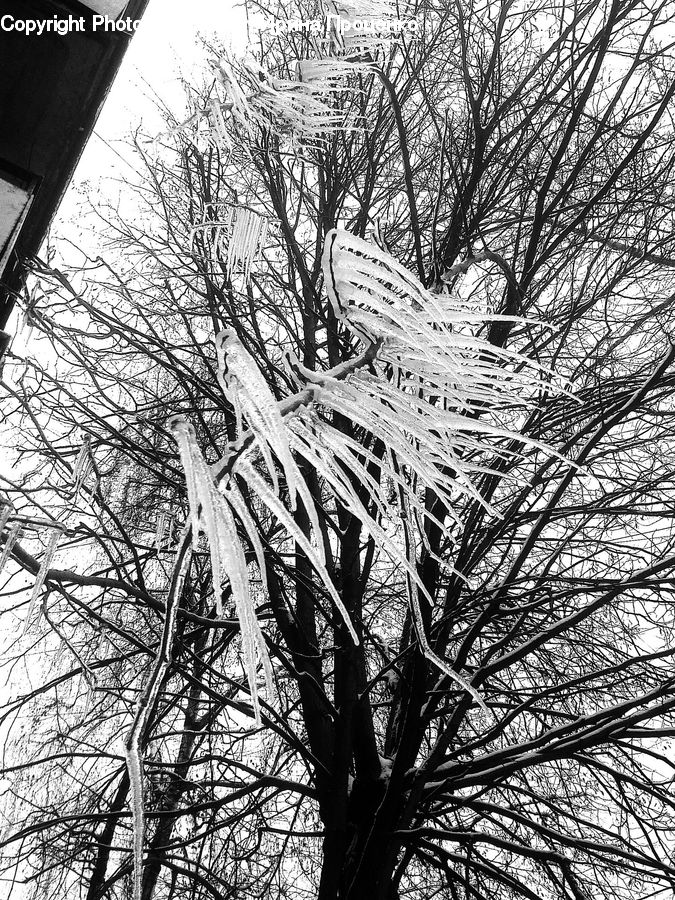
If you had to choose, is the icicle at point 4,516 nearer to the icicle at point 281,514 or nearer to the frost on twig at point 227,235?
the frost on twig at point 227,235

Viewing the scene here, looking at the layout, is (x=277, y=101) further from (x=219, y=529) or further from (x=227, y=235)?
(x=219, y=529)

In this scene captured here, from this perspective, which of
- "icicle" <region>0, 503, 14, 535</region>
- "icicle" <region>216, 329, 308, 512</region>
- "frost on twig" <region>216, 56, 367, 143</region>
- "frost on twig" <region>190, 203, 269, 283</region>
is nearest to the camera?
"icicle" <region>216, 329, 308, 512</region>

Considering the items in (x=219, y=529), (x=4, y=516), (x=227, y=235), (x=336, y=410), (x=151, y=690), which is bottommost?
(x=151, y=690)

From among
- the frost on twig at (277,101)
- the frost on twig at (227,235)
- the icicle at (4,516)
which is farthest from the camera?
the frost on twig at (277,101)

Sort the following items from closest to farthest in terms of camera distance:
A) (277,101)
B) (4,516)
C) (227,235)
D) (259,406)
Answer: (259,406) → (4,516) → (277,101) → (227,235)

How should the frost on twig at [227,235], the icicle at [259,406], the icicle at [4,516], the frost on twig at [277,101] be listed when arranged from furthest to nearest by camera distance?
the frost on twig at [277,101] → the frost on twig at [227,235] → the icicle at [4,516] → the icicle at [259,406]

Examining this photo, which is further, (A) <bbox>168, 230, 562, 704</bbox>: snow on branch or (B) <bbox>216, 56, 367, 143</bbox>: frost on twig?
(B) <bbox>216, 56, 367, 143</bbox>: frost on twig

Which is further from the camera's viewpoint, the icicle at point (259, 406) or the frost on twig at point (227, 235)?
the frost on twig at point (227, 235)

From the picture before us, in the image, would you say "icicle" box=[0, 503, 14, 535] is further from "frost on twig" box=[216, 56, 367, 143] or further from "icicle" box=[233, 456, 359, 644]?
"frost on twig" box=[216, 56, 367, 143]

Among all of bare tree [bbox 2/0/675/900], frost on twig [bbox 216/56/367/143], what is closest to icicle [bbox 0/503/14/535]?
bare tree [bbox 2/0/675/900]

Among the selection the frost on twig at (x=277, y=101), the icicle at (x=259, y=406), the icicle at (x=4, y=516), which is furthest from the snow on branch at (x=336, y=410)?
the frost on twig at (x=277, y=101)

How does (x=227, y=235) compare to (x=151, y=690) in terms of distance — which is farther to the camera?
(x=227, y=235)

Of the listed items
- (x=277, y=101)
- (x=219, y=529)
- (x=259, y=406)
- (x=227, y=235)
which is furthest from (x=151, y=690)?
(x=227, y=235)

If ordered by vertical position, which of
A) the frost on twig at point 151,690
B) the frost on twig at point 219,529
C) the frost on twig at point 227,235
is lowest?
the frost on twig at point 151,690
